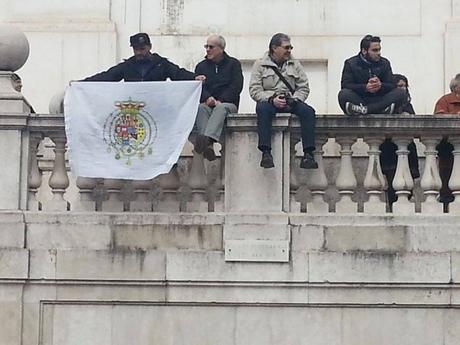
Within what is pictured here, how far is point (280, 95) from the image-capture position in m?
15.9

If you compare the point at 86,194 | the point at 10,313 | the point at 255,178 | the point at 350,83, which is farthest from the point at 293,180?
the point at 10,313

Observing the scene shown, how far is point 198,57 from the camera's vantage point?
19.7 m

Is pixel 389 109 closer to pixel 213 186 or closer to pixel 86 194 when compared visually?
pixel 213 186

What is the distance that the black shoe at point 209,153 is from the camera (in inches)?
632

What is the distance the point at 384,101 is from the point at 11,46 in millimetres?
3905

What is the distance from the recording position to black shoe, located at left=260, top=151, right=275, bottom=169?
621 inches

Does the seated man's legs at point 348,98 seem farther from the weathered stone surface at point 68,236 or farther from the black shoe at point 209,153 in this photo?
the weathered stone surface at point 68,236

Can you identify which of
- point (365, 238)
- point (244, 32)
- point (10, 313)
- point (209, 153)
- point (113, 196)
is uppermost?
point (244, 32)

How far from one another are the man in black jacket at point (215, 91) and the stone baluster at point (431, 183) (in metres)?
2.04

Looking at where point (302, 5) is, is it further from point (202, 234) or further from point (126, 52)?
point (202, 234)

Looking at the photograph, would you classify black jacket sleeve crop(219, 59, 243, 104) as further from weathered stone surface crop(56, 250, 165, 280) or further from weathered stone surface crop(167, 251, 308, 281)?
weathered stone surface crop(56, 250, 165, 280)

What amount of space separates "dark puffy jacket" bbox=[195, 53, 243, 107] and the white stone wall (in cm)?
315

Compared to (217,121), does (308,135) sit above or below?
below

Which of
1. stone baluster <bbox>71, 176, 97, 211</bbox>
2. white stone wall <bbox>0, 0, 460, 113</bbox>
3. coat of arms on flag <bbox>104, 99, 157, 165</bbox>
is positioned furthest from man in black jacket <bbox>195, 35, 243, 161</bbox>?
white stone wall <bbox>0, 0, 460, 113</bbox>
